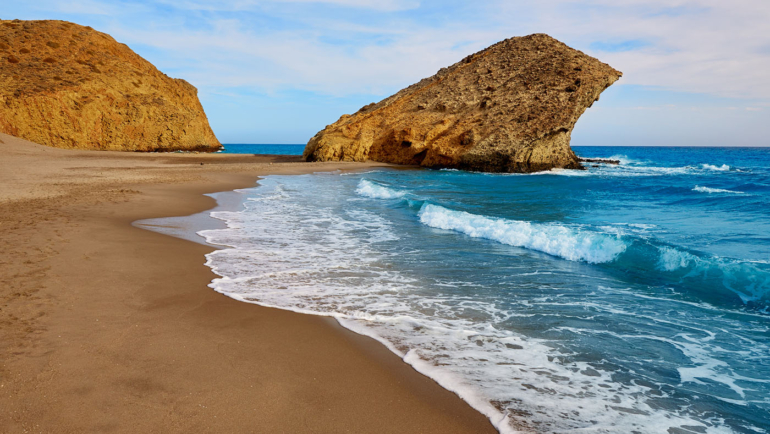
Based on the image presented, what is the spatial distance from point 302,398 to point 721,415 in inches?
112

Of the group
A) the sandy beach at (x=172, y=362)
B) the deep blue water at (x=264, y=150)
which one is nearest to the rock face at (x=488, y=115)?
the deep blue water at (x=264, y=150)

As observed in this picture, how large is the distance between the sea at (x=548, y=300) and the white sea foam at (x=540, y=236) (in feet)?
0.12

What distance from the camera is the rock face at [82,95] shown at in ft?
107

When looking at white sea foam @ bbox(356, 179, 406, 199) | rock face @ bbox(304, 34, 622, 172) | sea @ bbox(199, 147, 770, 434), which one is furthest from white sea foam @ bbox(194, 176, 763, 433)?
rock face @ bbox(304, 34, 622, 172)

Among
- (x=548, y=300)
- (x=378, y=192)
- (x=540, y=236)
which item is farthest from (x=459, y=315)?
(x=378, y=192)

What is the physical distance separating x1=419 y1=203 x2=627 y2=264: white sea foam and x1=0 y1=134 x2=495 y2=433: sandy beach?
213 inches

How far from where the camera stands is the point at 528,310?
4953 mm

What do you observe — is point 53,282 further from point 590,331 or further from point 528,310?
point 590,331

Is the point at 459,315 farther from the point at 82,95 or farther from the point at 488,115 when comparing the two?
the point at 82,95

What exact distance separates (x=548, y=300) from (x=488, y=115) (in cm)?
2676

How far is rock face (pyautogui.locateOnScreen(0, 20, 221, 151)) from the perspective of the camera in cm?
3250

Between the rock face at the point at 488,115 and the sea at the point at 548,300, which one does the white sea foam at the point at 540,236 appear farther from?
the rock face at the point at 488,115

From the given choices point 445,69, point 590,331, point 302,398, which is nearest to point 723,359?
point 590,331

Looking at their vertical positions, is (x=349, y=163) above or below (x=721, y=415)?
above
